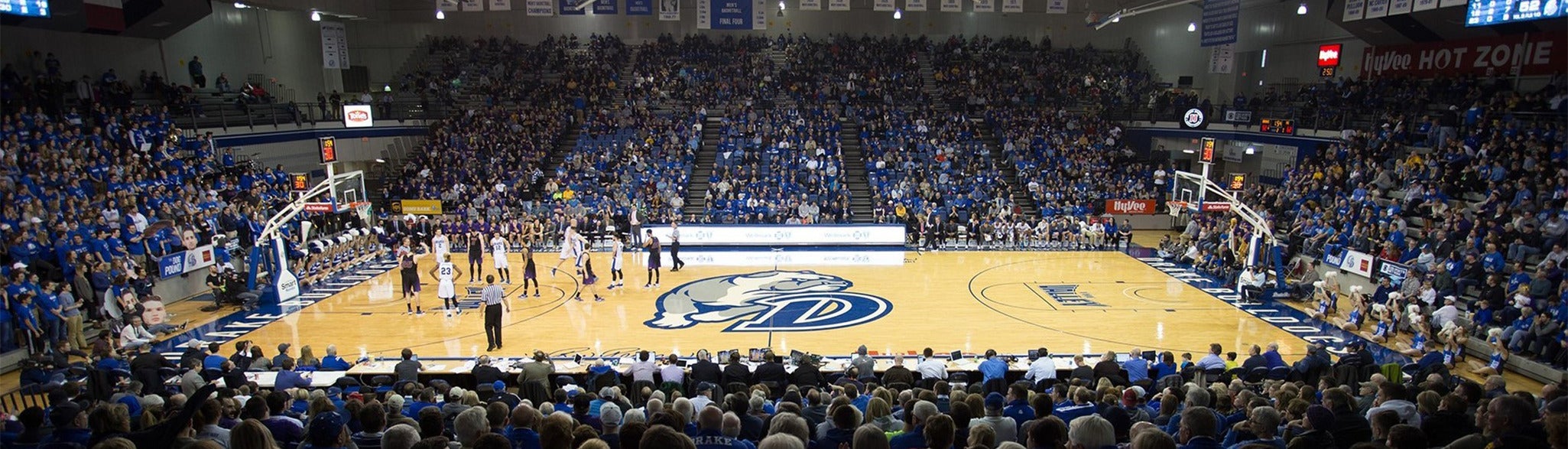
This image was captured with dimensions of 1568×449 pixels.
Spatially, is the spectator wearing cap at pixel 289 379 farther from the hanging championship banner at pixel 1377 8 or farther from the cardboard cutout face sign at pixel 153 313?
the hanging championship banner at pixel 1377 8

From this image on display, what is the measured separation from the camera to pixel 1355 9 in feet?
81.5

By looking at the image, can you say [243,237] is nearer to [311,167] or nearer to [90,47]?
[90,47]

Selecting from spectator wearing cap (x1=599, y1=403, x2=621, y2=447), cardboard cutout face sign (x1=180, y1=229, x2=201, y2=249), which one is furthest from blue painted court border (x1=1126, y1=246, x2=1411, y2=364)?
cardboard cutout face sign (x1=180, y1=229, x2=201, y2=249)

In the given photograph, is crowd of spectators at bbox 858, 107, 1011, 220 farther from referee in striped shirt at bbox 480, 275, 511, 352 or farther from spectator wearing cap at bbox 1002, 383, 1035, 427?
spectator wearing cap at bbox 1002, 383, 1035, 427

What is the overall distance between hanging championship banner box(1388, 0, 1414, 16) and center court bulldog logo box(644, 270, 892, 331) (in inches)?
667

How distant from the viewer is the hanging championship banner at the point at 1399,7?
22141 millimetres

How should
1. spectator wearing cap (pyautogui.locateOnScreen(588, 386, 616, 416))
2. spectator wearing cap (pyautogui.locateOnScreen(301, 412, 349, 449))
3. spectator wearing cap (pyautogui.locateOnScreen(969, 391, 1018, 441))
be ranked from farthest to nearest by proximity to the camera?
spectator wearing cap (pyautogui.locateOnScreen(588, 386, 616, 416)) < spectator wearing cap (pyautogui.locateOnScreen(969, 391, 1018, 441)) < spectator wearing cap (pyautogui.locateOnScreen(301, 412, 349, 449))

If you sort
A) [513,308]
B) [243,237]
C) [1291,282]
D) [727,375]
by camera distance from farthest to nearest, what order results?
[243,237]
[1291,282]
[513,308]
[727,375]

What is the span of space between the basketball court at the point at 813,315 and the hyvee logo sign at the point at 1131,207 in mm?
7100

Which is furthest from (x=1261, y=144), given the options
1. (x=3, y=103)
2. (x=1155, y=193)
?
(x=3, y=103)

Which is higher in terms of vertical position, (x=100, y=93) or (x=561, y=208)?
(x=100, y=93)

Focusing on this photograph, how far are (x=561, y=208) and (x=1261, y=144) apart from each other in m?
27.5

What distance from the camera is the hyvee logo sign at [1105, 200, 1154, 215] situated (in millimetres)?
28828

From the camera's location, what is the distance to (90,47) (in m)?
25.5
